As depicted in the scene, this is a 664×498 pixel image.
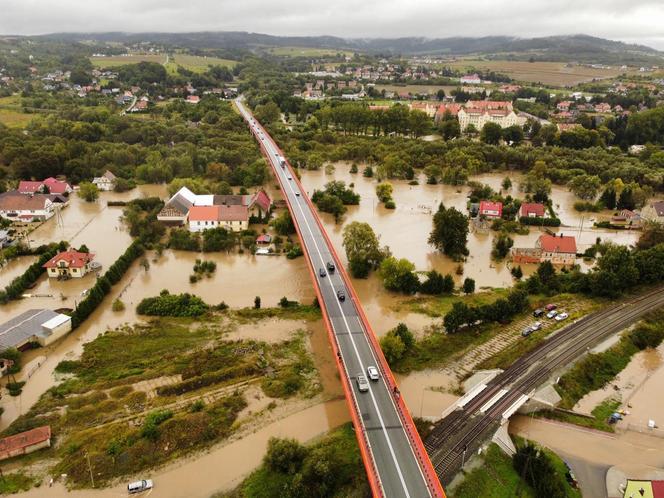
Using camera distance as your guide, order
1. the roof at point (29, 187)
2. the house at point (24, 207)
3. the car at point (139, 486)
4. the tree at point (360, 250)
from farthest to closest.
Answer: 1. the roof at point (29, 187)
2. the house at point (24, 207)
3. the tree at point (360, 250)
4. the car at point (139, 486)

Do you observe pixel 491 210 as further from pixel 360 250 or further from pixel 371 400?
pixel 371 400

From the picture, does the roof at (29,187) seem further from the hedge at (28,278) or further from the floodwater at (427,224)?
the floodwater at (427,224)

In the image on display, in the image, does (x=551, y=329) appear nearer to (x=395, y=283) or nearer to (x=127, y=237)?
(x=395, y=283)

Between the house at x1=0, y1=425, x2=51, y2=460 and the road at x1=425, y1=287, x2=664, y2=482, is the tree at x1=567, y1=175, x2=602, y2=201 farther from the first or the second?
the house at x1=0, y1=425, x2=51, y2=460

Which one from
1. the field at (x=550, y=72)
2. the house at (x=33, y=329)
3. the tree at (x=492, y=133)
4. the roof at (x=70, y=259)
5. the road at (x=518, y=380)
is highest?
the field at (x=550, y=72)

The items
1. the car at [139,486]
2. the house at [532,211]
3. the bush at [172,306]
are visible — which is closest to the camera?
the car at [139,486]

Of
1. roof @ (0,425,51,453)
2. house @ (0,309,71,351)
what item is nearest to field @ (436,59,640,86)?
house @ (0,309,71,351)

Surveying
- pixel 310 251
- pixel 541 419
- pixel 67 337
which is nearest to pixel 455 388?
pixel 541 419

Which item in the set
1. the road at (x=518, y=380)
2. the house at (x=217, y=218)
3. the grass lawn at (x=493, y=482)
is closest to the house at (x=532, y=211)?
the road at (x=518, y=380)
